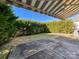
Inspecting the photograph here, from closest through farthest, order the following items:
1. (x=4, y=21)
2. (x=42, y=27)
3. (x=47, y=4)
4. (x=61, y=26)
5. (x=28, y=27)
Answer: (x=4, y=21) → (x=47, y=4) → (x=28, y=27) → (x=61, y=26) → (x=42, y=27)

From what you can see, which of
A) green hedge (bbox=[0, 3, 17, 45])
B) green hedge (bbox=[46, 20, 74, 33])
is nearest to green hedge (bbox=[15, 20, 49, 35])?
green hedge (bbox=[46, 20, 74, 33])

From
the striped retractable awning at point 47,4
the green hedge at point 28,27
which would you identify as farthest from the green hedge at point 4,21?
the green hedge at point 28,27

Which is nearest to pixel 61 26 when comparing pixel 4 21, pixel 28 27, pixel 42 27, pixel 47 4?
pixel 42 27

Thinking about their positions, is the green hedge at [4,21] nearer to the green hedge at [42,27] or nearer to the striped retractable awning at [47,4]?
the striped retractable awning at [47,4]

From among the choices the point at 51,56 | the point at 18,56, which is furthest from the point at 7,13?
the point at 51,56

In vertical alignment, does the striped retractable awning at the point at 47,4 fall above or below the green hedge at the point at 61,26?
above

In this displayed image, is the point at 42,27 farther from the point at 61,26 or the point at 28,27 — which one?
the point at 28,27

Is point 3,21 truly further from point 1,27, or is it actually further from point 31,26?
point 31,26

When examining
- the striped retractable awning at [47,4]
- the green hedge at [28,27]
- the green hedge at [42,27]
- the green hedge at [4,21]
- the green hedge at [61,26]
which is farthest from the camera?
the green hedge at [61,26]

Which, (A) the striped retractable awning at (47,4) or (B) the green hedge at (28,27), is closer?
(A) the striped retractable awning at (47,4)

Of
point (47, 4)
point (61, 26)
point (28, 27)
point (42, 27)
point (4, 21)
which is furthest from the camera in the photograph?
point (42, 27)

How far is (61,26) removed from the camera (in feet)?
37.3

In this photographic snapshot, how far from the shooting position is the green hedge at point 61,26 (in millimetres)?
10764

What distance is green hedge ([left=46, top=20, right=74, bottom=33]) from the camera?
35.3 feet
